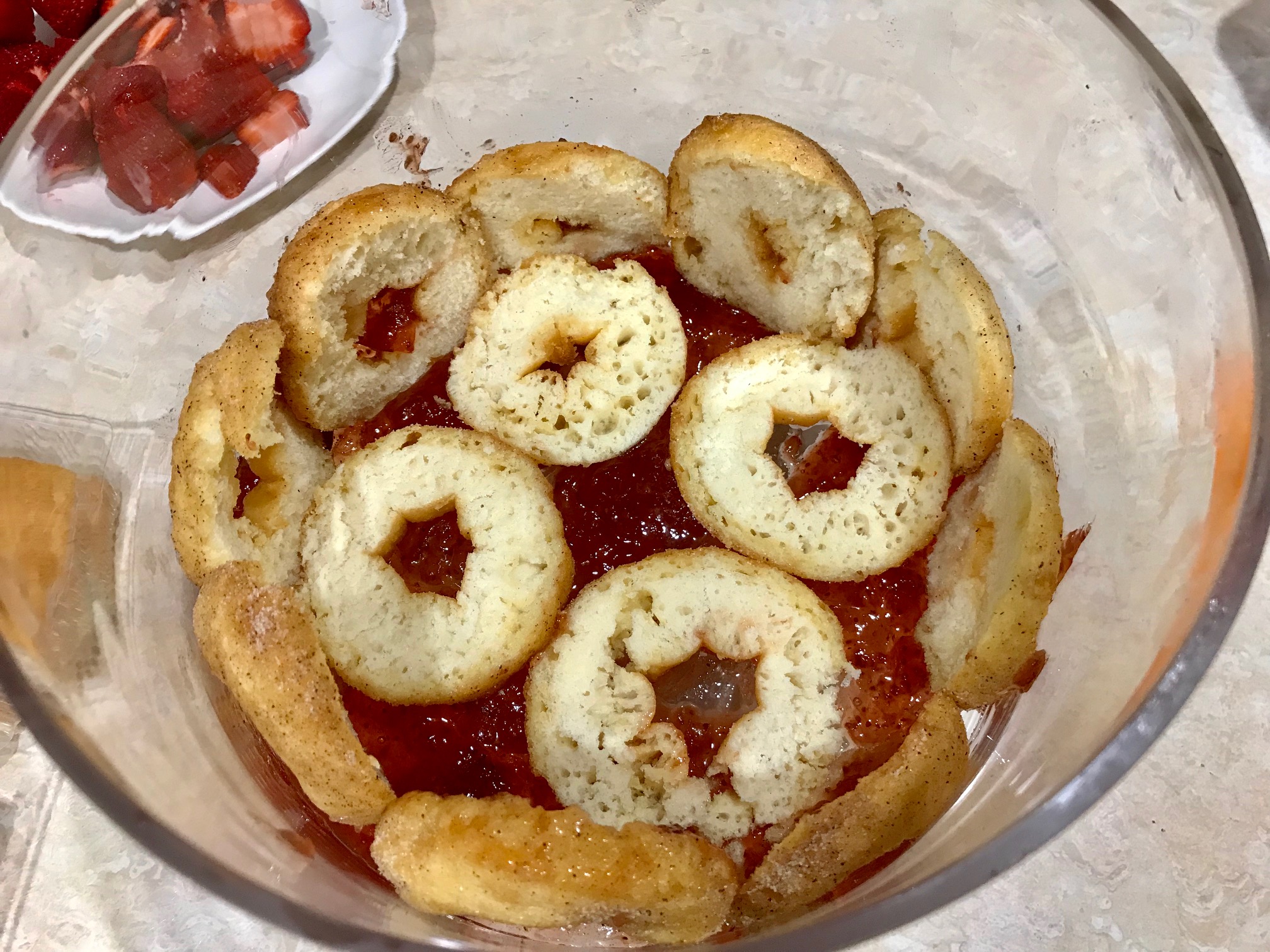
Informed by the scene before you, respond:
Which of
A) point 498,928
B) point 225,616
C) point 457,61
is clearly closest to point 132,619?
point 225,616

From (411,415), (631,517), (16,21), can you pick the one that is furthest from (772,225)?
(16,21)

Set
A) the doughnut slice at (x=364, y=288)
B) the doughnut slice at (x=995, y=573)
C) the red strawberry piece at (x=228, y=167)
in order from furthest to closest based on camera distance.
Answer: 1. the red strawberry piece at (x=228, y=167)
2. the doughnut slice at (x=364, y=288)
3. the doughnut slice at (x=995, y=573)

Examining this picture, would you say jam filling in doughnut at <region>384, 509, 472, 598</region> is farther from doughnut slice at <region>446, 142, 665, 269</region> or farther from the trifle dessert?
doughnut slice at <region>446, 142, 665, 269</region>

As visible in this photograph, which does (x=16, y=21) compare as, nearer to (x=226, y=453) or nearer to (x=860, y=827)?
(x=226, y=453)

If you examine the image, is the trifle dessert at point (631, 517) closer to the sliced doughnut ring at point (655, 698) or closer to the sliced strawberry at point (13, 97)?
the sliced doughnut ring at point (655, 698)

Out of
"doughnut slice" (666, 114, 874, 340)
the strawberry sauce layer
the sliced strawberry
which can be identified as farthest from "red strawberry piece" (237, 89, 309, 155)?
"doughnut slice" (666, 114, 874, 340)

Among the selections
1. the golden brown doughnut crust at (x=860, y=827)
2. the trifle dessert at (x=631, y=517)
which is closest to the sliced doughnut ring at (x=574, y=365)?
the trifle dessert at (x=631, y=517)
